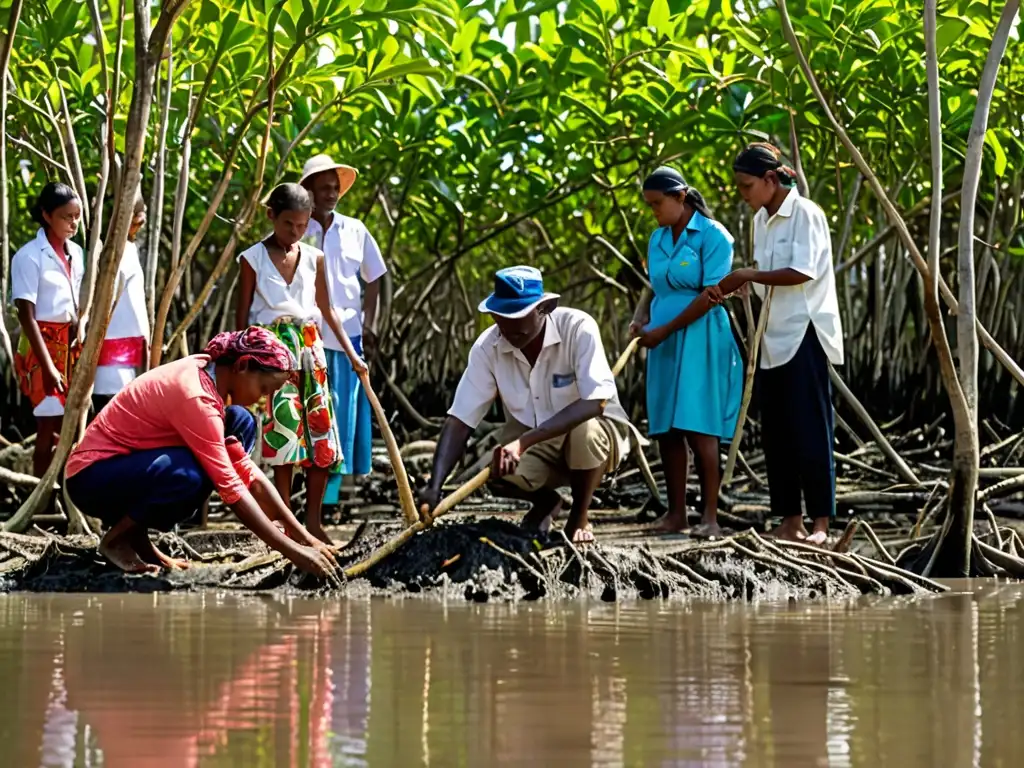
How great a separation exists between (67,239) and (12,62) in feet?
3.24

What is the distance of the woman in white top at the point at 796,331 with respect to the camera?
5621mm

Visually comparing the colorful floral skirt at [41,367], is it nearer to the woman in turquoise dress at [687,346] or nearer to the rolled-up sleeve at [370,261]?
the rolled-up sleeve at [370,261]

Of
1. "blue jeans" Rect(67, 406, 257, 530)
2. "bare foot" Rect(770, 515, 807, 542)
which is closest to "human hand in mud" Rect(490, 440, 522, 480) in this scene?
"blue jeans" Rect(67, 406, 257, 530)

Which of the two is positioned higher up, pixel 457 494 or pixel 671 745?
pixel 457 494

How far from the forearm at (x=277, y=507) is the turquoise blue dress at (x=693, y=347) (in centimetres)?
164

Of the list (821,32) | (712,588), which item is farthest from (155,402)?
(821,32)

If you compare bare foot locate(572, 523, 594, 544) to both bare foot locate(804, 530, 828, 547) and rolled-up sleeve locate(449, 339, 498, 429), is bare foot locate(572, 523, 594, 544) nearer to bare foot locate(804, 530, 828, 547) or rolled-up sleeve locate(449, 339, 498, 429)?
rolled-up sleeve locate(449, 339, 498, 429)

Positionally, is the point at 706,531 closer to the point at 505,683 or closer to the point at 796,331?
the point at 796,331

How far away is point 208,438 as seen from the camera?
4.61 m

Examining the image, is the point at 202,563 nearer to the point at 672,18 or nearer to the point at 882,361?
the point at 672,18

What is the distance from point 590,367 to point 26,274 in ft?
7.44

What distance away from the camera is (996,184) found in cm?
805

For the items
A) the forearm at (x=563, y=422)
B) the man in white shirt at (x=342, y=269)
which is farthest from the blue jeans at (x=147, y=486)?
the man in white shirt at (x=342, y=269)

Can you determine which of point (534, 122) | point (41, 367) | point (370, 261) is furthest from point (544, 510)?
point (534, 122)
